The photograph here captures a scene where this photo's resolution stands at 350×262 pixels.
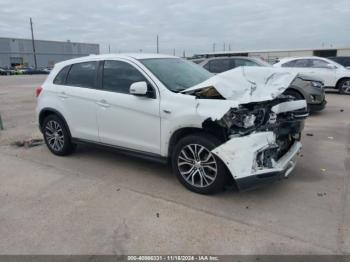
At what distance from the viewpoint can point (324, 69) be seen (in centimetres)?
1364

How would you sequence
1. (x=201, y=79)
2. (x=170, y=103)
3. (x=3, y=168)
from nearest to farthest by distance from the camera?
(x=170, y=103), (x=201, y=79), (x=3, y=168)

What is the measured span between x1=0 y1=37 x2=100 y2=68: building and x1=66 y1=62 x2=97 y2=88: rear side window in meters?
83.0

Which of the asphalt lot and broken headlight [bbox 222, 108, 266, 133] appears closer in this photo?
the asphalt lot

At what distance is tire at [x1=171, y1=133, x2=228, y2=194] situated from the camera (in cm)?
389

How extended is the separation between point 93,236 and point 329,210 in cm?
260

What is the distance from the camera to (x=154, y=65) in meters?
4.72

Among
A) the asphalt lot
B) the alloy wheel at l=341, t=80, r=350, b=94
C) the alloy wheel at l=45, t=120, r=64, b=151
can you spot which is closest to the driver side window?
the alloy wheel at l=341, t=80, r=350, b=94

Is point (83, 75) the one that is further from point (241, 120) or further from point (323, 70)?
point (323, 70)

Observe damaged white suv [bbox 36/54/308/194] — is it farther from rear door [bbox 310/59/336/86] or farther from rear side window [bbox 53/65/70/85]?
rear door [bbox 310/59/336/86]

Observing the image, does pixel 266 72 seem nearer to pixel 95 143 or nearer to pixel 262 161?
pixel 262 161

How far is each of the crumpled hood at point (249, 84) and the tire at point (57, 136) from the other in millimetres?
2561

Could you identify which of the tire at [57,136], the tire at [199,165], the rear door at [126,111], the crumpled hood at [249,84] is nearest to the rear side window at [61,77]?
the tire at [57,136]

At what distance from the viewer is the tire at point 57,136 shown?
18.5 feet

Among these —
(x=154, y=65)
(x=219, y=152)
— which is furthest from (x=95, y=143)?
(x=219, y=152)
